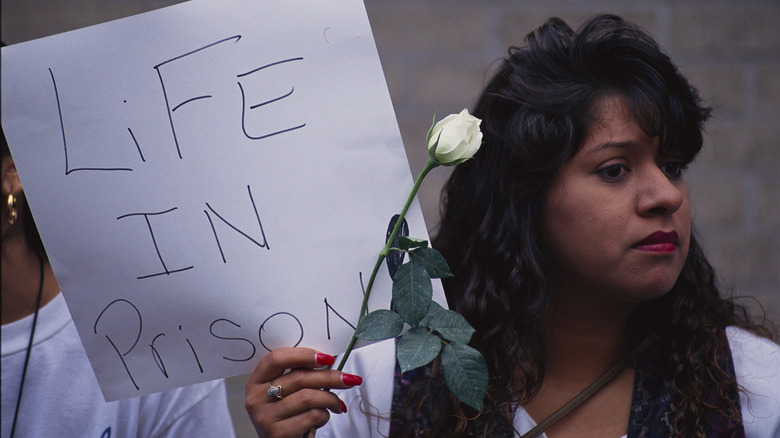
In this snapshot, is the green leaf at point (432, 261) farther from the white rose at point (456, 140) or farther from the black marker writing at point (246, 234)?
the black marker writing at point (246, 234)

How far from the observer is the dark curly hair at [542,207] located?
1.26 metres

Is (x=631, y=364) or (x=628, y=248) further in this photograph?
(x=631, y=364)

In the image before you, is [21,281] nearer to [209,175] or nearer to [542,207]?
[209,175]

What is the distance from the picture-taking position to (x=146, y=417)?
1387 millimetres

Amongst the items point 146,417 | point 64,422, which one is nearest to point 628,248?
point 146,417

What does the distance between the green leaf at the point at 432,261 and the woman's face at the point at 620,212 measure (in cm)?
40

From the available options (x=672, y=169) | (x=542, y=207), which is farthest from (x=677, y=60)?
(x=542, y=207)

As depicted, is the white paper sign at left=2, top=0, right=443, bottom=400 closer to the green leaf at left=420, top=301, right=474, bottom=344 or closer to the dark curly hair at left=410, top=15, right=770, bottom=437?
the green leaf at left=420, top=301, right=474, bottom=344

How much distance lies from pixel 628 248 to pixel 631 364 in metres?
0.24

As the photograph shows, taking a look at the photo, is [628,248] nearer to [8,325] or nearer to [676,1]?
[8,325]

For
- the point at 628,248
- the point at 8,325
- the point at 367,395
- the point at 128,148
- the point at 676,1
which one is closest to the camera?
the point at 128,148

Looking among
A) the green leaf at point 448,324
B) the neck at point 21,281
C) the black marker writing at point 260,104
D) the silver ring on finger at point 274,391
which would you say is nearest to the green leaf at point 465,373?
the green leaf at point 448,324

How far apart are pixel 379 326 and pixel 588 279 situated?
1.54ft

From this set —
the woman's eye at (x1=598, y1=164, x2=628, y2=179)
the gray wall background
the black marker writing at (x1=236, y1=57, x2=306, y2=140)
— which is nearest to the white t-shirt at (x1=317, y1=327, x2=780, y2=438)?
Result: the woman's eye at (x1=598, y1=164, x2=628, y2=179)
